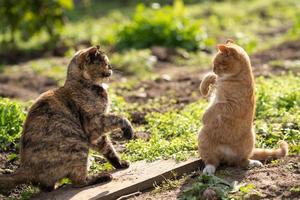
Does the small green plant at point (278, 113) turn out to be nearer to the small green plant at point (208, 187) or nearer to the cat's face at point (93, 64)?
the small green plant at point (208, 187)

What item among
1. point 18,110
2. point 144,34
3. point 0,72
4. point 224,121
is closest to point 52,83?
point 0,72

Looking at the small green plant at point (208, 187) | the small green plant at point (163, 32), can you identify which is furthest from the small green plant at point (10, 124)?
the small green plant at point (163, 32)

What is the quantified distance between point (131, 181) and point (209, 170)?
784 millimetres

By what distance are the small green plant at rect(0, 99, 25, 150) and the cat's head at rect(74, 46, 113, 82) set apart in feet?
4.22

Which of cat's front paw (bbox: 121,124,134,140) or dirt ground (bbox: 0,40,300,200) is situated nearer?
dirt ground (bbox: 0,40,300,200)

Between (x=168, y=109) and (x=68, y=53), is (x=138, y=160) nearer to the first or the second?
(x=168, y=109)

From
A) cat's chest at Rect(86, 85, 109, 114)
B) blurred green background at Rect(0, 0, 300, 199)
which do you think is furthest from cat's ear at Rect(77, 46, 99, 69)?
blurred green background at Rect(0, 0, 300, 199)

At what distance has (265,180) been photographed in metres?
5.70

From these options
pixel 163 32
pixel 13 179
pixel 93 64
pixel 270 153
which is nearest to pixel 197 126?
pixel 270 153

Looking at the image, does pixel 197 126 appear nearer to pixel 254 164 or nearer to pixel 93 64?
pixel 254 164

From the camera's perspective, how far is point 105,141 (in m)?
6.43

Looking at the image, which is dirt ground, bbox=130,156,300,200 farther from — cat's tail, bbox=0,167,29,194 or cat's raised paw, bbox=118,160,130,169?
cat's tail, bbox=0,167,29,194

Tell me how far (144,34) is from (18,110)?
6.44 m

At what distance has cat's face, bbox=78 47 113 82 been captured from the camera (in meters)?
6.35
